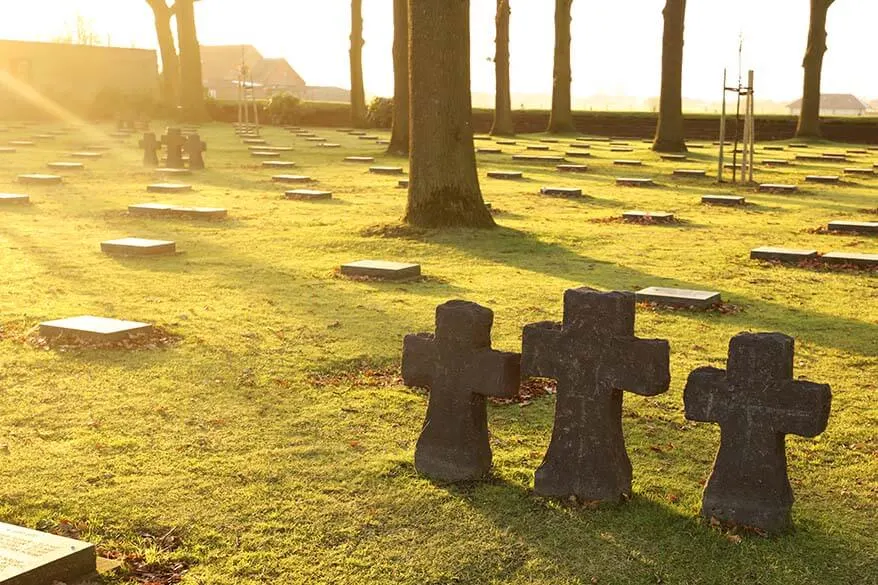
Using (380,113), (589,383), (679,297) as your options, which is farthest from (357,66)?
(589,383)

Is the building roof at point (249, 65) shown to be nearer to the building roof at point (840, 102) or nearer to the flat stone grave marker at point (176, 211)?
the building roof at point (840, 102)

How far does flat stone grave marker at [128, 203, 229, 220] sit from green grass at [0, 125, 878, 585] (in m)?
1.62

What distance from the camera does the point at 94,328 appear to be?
770 cm

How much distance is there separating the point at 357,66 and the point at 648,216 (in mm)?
30644

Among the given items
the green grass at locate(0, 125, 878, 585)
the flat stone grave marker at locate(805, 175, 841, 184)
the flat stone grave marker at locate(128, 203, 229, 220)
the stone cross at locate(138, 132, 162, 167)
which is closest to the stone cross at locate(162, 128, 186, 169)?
the stone cross at locate(138, 132, 162, 167)

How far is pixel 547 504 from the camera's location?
4.72 meters

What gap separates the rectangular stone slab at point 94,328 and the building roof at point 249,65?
98.7 meters

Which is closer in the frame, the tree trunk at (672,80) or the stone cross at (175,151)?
the stone cross at (175,151)

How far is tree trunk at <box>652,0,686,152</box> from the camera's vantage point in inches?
1141

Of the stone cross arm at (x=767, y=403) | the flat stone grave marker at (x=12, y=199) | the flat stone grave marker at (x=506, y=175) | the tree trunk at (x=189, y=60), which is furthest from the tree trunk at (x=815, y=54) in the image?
the stone cross arm at (x=767, y=403)

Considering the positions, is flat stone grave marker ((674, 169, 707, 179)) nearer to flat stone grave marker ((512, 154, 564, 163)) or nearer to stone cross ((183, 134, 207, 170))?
flat stone grave marker ((512, 154, 564, 163))

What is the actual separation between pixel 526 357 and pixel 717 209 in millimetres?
13680

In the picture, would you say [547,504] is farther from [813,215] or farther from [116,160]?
[116,160]

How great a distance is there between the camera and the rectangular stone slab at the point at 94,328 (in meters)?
7.65
